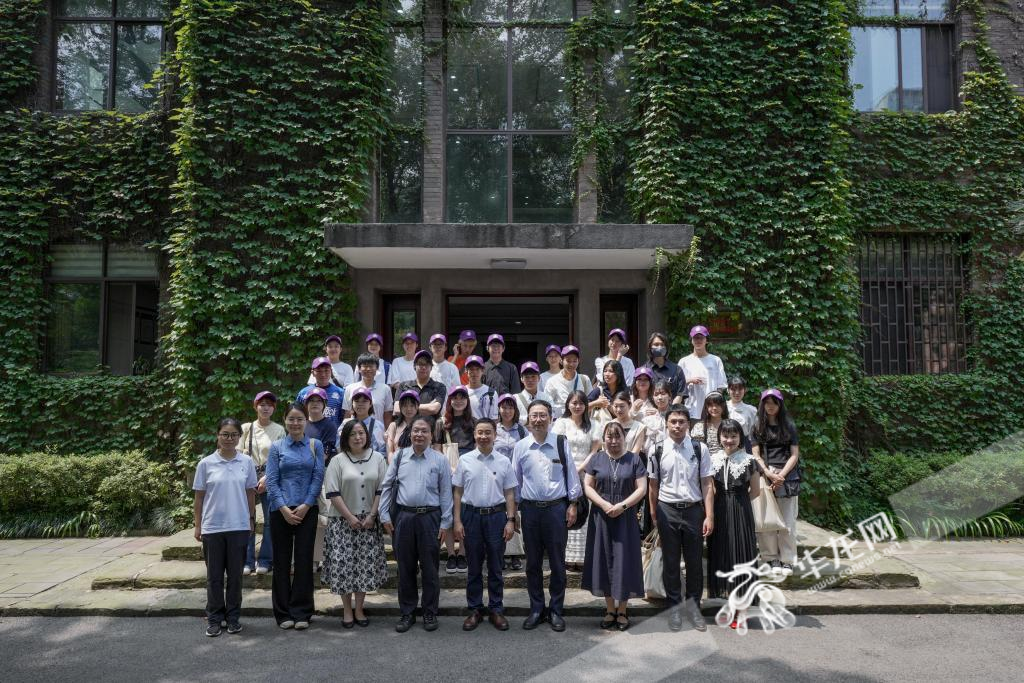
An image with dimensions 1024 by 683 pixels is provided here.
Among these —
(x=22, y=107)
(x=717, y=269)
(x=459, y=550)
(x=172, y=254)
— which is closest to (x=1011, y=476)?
(x=717, y=269)

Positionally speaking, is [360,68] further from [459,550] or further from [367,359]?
[459,550]

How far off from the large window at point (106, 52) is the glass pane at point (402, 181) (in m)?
4.15

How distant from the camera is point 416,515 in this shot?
19.6 ft

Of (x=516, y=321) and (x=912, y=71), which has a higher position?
(x=912, y=71)

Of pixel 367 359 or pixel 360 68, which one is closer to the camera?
pixel 367 359

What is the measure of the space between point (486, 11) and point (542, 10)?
0.94 meters

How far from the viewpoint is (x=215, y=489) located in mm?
5961

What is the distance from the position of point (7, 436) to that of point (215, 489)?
273 inches

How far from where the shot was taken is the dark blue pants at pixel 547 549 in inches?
238

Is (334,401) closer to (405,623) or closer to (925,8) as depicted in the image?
(405,623)

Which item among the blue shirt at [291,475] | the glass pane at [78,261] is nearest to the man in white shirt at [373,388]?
the blue shirt at [291,475]

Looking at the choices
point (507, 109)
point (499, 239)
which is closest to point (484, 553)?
point (499, 239)

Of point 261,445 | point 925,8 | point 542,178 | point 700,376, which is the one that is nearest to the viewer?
point 261,445

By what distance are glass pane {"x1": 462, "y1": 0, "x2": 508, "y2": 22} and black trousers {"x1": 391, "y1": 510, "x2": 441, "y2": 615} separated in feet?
29.3
